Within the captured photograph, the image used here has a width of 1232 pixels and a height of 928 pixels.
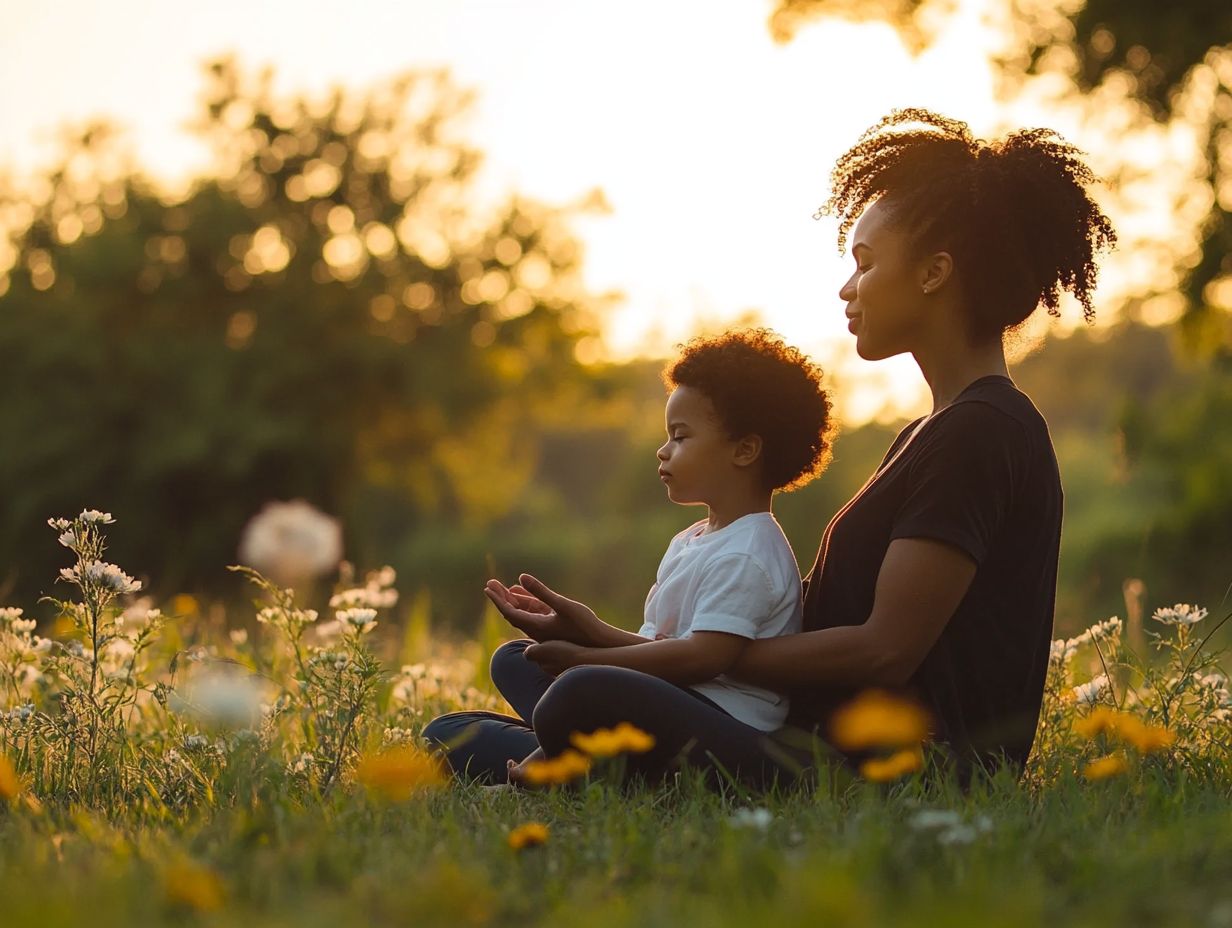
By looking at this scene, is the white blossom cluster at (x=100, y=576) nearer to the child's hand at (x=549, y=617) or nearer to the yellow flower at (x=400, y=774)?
the yellow flower at (x=400, y=774)

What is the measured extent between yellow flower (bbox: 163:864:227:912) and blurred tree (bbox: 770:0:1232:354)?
915 centimetres

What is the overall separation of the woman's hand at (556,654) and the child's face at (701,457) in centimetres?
50

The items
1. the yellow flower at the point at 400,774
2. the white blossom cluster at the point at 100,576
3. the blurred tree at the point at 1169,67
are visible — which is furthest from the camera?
the blurred tree at the point at 1169,67

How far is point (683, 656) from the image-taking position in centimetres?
312

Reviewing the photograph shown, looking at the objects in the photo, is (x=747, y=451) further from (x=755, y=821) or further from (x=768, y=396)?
(x=755, y=821)

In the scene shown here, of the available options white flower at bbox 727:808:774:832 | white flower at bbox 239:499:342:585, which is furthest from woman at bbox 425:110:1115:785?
white flower at bbox 239:499:342:585

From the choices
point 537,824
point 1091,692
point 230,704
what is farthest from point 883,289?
point 230,704

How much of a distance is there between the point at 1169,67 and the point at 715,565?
8.83m

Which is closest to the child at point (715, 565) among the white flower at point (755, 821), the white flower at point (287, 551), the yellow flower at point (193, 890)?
the white flower at point (755, 821)

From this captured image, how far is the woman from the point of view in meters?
2.92

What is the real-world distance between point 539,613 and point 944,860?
4.89ft

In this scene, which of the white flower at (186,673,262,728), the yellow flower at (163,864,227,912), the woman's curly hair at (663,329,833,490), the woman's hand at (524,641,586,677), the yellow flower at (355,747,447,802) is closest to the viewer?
the yellow flower at (163,864,227,912)

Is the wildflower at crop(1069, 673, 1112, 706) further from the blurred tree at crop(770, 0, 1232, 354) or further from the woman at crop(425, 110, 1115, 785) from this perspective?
the blurred tree at crop(770, 0, 1232, 354)

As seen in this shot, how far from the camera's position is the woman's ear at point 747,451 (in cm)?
349
